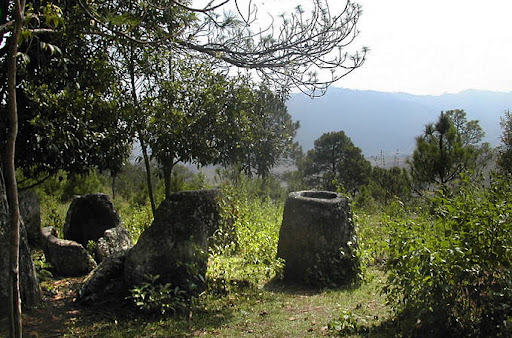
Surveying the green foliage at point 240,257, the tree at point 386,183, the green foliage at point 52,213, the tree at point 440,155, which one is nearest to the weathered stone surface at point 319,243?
the green foliage at point 240,257

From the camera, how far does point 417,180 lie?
555 inches

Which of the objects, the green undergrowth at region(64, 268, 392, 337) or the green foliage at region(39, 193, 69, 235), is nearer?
the green undergrowth at region(64, 268, 392, 337)

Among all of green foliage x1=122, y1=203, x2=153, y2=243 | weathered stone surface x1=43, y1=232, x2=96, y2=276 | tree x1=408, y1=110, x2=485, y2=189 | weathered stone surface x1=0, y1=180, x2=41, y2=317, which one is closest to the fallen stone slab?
weathered stone surface x1=43, y1=232, x2=96, y2=276

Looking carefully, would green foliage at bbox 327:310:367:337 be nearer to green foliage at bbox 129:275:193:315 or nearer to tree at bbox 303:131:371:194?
green foliage at bbox 129:275:193:315

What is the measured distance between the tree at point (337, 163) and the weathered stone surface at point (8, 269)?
2440cm

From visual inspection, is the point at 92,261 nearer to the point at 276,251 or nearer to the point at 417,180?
the point at 276,251

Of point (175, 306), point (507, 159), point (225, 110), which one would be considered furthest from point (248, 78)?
point (507, 159)

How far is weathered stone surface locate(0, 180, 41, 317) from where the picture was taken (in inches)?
211

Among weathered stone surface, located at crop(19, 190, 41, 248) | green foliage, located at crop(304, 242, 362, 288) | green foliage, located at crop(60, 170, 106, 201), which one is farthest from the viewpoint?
green foliage, located at crop(60, 170, 106, 201)

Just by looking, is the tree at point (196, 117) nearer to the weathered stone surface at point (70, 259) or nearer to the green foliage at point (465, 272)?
the weathered stone surface at point (70, 259)

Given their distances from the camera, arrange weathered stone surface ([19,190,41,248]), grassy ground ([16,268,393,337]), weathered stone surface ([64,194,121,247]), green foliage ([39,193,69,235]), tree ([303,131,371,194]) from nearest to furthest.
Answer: grassy ground ([16,268,393,337])
weathered stone surface ([64,194,121,247])
weathered stone surface ([19,190,41,248])
green foliage ([39,193,69,235])
tree ([303,131,371,194])

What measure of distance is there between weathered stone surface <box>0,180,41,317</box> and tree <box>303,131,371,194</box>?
24404 millimetres

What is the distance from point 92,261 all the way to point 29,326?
8.76ft

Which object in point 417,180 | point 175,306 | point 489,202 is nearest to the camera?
point 489,202
